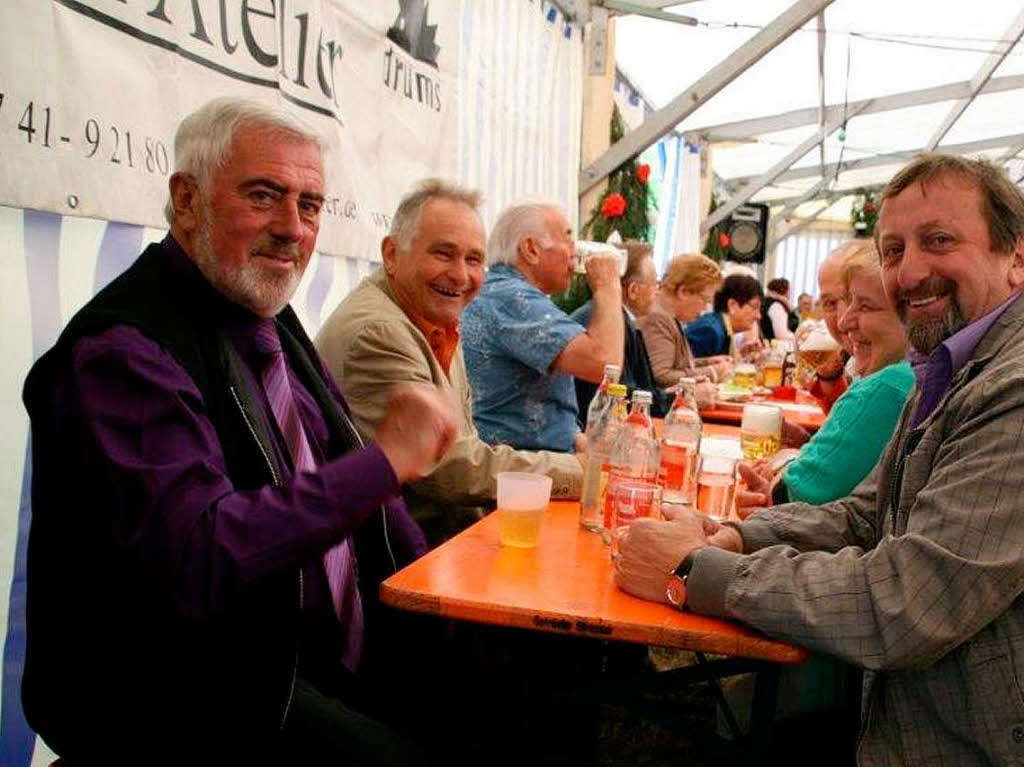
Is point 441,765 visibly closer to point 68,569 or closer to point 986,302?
point 68,569

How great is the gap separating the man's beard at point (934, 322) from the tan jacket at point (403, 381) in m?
0.82

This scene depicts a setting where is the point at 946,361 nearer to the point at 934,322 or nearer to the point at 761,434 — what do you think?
the point at 934,322

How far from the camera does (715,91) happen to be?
5.30 m

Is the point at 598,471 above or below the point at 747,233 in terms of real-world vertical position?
below

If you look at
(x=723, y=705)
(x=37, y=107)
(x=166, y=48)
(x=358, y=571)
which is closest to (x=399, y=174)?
(x=166, y=48)

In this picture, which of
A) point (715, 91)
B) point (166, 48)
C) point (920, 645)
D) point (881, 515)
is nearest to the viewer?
point (920, 645)

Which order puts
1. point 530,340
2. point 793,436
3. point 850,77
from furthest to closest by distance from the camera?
point 850,77 < point 793,436 < point 530,340

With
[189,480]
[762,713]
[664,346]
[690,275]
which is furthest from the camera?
[690,275]

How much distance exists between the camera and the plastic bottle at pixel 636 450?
1696mm

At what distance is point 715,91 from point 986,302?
14.1ft

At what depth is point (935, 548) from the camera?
115 centimetres

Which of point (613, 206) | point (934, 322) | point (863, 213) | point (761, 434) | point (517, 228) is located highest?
point (863, 213)

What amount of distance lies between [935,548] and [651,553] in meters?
0.41

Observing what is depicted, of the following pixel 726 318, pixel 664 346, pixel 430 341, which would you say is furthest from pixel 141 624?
pixel 726 318
